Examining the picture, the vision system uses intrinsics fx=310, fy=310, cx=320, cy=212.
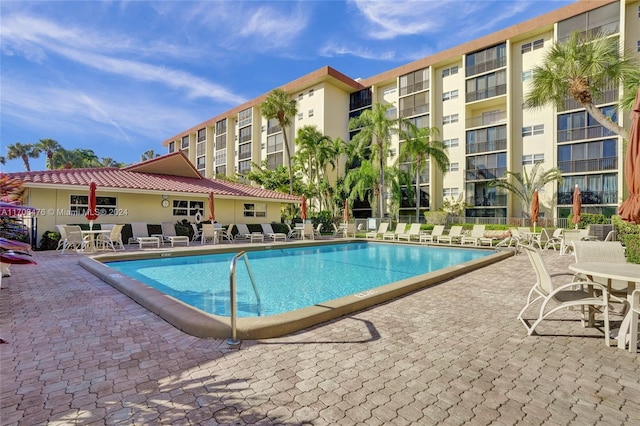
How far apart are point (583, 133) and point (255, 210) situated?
25.8 metres

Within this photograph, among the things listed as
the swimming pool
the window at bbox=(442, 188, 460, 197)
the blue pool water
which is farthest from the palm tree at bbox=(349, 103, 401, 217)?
the blue pool water

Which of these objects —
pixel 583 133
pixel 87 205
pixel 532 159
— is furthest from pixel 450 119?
pixel 87 205

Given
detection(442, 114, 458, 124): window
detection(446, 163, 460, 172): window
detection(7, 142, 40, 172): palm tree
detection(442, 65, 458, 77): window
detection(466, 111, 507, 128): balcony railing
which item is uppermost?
detection(442, 65, 458, 77): window

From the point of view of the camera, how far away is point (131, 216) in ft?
56.0

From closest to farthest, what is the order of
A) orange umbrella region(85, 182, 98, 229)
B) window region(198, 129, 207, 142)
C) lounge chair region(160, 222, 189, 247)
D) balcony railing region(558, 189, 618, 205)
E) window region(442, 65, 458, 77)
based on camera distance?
orange umbrella region(85, 182, 98, 229)
lounge chair region(160, 222, 189, 247)
balcony railing region(558, 189, 618, 205)
window region(442, 65, 458, 77)
window region(198, 129, 207, 142)

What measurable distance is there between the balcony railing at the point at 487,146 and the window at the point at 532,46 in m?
8.02

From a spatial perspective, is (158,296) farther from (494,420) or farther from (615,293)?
(615,293)

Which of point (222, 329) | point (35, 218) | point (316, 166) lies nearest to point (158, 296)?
point (222, 329)

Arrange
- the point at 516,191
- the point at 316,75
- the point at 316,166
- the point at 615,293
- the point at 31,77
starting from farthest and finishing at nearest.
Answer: the point at 316,75
the point at 316,166
the point at 516,191
the point at 31,77
the point at 615,293

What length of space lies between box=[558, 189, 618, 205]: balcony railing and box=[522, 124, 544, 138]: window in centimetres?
553

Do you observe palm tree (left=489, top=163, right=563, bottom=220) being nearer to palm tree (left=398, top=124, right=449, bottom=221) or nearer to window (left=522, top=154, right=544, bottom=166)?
window (left=522, top=154, right=544, bottom=166)

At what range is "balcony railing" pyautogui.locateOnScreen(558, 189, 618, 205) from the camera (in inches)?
898

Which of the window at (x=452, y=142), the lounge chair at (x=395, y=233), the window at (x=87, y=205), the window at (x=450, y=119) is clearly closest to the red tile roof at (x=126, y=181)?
the window at (x=87, y=205)

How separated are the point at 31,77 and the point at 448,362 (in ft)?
59.5
